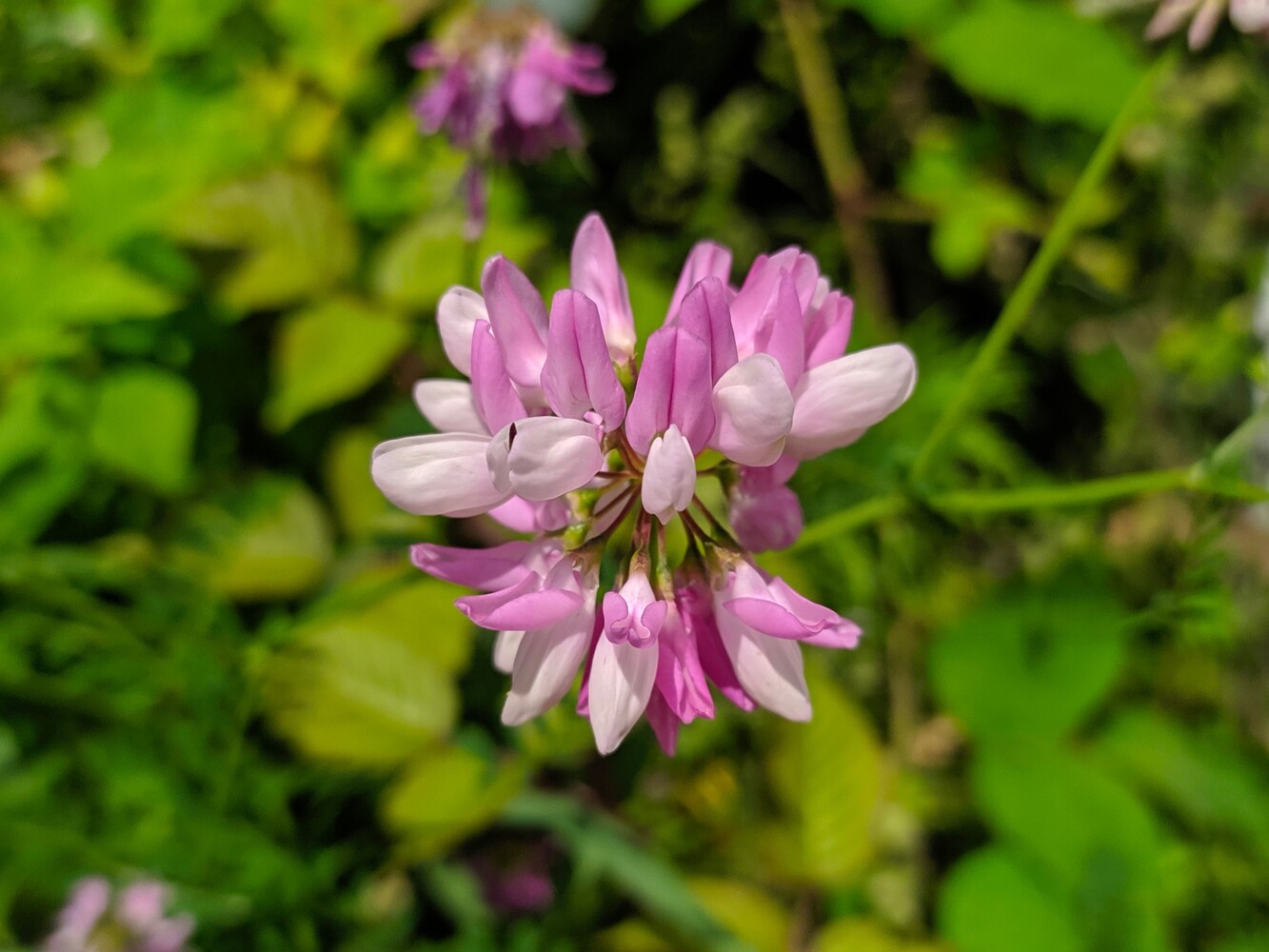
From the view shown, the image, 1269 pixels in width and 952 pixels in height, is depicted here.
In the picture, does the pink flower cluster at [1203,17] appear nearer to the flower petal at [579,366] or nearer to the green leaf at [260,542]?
the flower petal at [579,366]

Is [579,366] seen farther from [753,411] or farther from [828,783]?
[828,783]

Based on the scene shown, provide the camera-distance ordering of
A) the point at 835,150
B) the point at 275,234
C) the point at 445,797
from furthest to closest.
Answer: the point at 835,150 < the point at 275,234 < the point at 445,797

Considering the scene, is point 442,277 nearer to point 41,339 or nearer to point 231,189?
point 231,189

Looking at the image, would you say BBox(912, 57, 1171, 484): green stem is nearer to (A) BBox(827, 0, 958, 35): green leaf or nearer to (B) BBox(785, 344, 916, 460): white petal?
(B) BBox(785, 344, 916, 460): white petal

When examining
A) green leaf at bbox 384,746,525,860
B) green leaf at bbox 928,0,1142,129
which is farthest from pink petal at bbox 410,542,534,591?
green leaf at bbox 928,0,1142,129

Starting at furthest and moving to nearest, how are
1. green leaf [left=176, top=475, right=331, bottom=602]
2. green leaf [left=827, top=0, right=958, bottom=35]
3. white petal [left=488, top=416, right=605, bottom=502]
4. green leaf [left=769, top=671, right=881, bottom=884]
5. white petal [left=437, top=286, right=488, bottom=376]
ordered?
green leaf [left=827, top=0, right=958, bottom=35]
green leaf [left=176, top=475, right=331, bottom=602]
green leaf [left=769, top=671, right=881, bottom=884]
white petal [left=437, top=286, right=488, bottom=376]
white petal [left=488, top=416, right=605, bottom=502]

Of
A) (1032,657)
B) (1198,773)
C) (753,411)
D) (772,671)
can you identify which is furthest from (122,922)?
(1198,773)

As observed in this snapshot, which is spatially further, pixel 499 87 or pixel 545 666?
pixel 499 87

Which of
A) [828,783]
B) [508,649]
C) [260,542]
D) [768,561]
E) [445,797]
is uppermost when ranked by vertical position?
[508,649]
